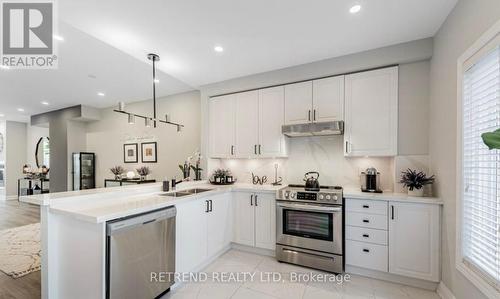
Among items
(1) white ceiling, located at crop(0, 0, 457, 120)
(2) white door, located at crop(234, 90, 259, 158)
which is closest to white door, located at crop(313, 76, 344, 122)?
(1) white ceiling, located at crop(0, 0, 457, 120)

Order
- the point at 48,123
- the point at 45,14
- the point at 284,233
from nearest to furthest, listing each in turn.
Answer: the point at 45,14
the point at 284,233
the point at 48,123

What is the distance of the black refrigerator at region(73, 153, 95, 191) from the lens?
18.9 ft

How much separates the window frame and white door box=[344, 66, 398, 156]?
798mm

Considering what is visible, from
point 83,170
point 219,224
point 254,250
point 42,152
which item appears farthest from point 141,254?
point 42,152

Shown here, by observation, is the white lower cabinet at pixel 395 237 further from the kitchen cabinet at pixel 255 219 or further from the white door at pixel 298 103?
the white door at pixel 298 103

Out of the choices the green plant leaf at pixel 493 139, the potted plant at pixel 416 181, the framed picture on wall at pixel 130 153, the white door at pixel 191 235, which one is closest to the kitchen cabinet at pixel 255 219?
the white door at pixel 191 235

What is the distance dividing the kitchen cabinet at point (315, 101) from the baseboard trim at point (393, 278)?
1976 millimetres

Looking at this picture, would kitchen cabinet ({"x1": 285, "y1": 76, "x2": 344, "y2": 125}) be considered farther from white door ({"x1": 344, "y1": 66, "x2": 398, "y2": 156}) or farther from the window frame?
the window frame

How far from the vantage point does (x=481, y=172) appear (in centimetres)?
161

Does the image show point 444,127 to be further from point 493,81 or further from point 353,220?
point 353,220

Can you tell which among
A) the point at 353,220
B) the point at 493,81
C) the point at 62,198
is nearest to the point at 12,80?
the point at 62,198

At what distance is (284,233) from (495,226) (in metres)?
1.97

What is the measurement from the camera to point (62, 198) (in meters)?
1.86

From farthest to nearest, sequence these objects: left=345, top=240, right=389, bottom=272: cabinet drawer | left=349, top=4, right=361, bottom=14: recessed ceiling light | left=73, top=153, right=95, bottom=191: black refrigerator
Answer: left=73, top=153, right=95, bottom=191: black refrigerator
left=345, top=240, right=389, bottom=272: cabinet drawer
left=349, top=4, right=361, bottom=14: recessed ceiling light
